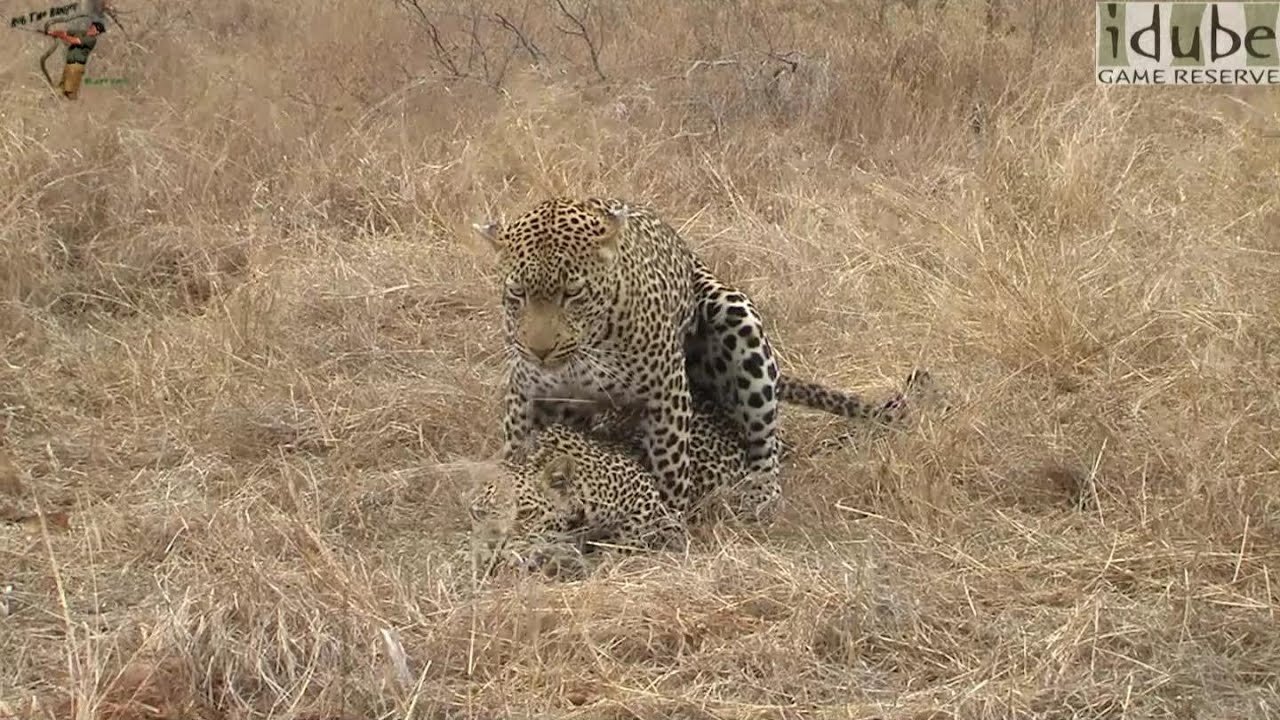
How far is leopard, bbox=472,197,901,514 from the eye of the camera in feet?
14.8

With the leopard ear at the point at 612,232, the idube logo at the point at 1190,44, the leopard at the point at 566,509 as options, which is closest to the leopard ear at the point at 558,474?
the leopard at the point at 566,509

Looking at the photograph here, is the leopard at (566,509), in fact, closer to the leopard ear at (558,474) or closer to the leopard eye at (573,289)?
the leopard ear at (558,474)

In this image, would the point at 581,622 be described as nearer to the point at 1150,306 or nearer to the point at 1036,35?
the point at 1150,306

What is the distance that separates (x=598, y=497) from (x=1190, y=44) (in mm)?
6303

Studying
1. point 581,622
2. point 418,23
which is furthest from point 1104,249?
point 418,23

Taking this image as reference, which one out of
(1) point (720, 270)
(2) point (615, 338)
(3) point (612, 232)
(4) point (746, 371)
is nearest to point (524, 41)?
(1) point (720, 270)

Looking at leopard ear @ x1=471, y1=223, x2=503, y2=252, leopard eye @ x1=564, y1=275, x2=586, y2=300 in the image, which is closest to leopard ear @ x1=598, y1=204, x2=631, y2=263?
leopard eye @ x1=564, y1=275, x2=586, y2=300

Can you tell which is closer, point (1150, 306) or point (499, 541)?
point (499, 541)

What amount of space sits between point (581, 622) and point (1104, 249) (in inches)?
134

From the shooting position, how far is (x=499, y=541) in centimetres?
418

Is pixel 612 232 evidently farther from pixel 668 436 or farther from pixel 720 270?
pixel 720 270

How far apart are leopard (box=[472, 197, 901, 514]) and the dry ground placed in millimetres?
307

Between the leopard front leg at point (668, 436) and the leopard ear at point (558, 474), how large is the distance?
0.43m

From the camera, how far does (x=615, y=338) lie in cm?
465
